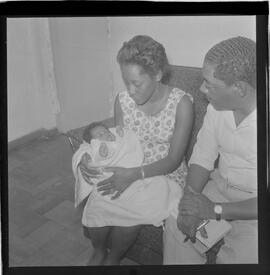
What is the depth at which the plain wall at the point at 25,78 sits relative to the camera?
176 cm

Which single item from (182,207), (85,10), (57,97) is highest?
(85,10)

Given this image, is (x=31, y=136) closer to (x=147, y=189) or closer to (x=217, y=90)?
(x=147, y=189)

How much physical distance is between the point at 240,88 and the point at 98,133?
1.88 ft

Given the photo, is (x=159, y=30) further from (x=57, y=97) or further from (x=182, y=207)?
(x=182, y=207)

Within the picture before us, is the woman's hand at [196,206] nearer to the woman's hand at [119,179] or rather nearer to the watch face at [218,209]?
the watch face at [218,209]

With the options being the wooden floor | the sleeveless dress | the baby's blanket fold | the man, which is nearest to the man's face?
the man

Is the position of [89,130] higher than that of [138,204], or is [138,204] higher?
[89,130]

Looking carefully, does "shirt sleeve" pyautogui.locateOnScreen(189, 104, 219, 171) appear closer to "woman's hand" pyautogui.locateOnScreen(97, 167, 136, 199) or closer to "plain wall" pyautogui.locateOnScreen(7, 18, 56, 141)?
"woman's hand" pyautogui.locateOnScreen(97, 167, 136, 199)

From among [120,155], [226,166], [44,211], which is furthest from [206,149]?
[44,211]

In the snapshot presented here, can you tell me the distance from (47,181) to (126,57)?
58 centimetres

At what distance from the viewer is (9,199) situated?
70.1 inches

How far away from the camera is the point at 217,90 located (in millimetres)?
1712

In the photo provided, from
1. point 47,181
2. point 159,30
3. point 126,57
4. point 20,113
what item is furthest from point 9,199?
point 159,30

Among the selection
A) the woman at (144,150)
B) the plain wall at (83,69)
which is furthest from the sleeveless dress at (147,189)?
the plain wall at (83,69)
